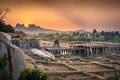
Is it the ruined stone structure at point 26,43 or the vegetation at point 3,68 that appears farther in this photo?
the ruined stone structure at point 26,43

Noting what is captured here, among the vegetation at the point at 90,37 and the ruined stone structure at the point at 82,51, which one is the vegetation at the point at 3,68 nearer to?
the ruined stone structure at the point at 82,51

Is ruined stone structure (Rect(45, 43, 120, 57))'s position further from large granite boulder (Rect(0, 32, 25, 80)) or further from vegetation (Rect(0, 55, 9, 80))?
vegetation (Rect(0, 55, 9, 80))

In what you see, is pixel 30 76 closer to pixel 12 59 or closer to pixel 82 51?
pixel 12 59

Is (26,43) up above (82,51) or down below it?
above

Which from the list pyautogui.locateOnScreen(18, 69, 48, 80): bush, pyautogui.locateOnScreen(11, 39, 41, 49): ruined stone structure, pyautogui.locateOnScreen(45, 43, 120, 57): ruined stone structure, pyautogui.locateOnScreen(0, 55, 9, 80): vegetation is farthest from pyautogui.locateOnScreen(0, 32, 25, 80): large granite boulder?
pyautogui.locateOnScreen(45, 43, 120, 57): ruined stone structure

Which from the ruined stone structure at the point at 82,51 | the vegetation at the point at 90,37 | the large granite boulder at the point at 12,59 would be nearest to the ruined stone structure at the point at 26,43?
the ruined stone structure at the point at 82,51

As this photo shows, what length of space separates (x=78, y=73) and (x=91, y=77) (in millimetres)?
2341

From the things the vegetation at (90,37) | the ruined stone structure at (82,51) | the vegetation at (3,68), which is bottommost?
the ruined stone structure at (82,51)

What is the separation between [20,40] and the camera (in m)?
34.4

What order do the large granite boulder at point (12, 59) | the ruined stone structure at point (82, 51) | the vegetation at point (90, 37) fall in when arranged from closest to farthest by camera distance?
the large granite boulder at point (12, 59)
the ruined stone structure at point (82, 51)
the vegetation at point (90, 37)

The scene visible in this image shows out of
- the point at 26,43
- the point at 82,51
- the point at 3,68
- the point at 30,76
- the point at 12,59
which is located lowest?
the point at 82,51

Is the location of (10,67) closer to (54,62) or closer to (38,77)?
(38,77)

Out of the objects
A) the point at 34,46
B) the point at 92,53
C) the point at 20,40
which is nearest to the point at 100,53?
the point at 92,53

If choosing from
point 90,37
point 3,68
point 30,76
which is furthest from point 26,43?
point 90,37
